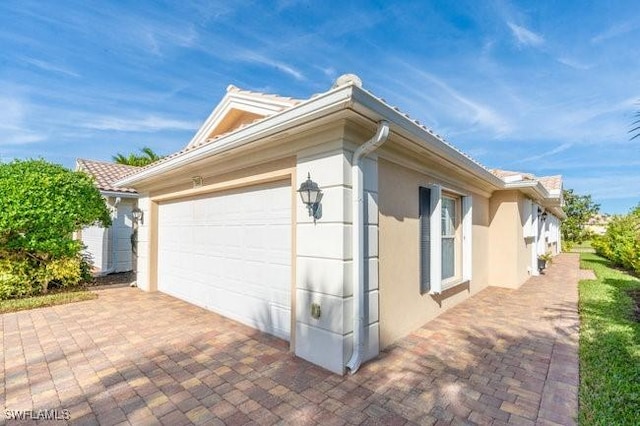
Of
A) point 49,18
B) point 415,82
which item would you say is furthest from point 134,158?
point 415,82

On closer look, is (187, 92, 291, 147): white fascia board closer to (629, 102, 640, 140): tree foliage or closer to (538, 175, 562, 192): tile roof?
(629, 102, 640, 140): tree foliage

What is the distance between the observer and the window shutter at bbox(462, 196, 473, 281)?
784 cm

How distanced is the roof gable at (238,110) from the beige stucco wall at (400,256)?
221 cm

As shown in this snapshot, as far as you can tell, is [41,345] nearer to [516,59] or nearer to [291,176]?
[291,176]

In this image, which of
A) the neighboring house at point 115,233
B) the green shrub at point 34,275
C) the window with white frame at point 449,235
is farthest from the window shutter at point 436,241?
the neighboring house at point 115,233

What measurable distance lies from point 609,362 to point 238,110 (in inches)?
309

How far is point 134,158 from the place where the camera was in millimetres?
26859

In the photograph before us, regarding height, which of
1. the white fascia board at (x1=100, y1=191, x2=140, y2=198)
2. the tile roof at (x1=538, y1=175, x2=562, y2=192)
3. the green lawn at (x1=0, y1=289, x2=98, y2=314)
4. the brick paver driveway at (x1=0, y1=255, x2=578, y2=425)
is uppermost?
the tile roof at (x1=538, y1=175, x2=562, y2=192)

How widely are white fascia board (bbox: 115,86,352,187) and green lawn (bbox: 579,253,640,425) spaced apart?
13.6ft

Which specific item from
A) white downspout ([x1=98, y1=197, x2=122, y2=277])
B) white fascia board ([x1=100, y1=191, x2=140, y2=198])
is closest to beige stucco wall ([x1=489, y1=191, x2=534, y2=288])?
white fascia board ([x1=100, y1=191, x2=140, y2=198])

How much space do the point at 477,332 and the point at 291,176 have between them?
444cm

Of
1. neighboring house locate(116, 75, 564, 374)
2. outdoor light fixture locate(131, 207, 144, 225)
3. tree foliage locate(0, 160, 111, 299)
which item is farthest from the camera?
outdoor light fixture locate(131, 207, 144, 225)

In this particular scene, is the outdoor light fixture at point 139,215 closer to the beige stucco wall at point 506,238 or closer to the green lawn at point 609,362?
the green lawn at point 609,362

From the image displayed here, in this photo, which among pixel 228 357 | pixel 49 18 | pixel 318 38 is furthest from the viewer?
pixel 318 38
